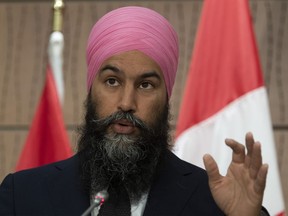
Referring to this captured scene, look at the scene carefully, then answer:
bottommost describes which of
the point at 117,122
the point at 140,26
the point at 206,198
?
the point at 206,198

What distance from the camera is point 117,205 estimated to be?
3.31m

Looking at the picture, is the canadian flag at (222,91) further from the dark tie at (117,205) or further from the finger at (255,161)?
the finger at (255,161)

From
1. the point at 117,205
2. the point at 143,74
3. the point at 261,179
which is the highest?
the point at 143,74

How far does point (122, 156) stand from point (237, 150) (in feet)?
1.58

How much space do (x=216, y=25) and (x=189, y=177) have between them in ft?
4.13

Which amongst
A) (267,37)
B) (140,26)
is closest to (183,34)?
(267,37)

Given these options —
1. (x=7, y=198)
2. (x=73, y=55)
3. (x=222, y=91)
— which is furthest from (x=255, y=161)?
(x=73, y=55)

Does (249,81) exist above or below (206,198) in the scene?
above

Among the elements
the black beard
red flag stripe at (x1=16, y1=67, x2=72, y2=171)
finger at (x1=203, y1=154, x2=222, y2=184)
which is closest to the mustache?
the black beard

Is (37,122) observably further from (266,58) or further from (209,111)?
(266,58)

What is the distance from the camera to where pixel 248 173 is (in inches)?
123

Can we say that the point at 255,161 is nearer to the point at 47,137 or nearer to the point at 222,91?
the point at 222,91

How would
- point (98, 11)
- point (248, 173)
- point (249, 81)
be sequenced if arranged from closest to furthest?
1. point (248, 173)
2. point (249, 81)
3. point (98, 11)

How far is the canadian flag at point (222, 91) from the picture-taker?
436cm
